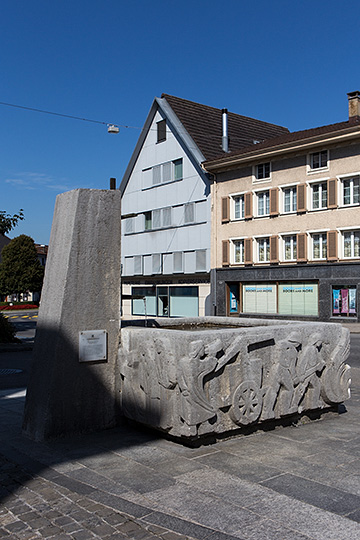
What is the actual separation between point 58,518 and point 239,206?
104 feet

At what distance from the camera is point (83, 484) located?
5.00 meters

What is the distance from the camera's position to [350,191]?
29781mm

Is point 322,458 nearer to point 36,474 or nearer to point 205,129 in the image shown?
point 36,474

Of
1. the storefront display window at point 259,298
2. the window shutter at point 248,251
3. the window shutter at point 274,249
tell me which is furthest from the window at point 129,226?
the window shutter at point 274,249

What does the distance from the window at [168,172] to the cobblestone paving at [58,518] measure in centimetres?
3448

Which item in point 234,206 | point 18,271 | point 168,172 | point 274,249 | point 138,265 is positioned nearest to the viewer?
point 274,249

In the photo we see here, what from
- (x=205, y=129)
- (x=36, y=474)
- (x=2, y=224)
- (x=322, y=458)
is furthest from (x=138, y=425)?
(x=205, y=129)

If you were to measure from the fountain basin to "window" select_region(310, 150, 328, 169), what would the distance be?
80.8 ft

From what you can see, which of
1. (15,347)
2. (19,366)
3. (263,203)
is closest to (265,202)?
(263,203)

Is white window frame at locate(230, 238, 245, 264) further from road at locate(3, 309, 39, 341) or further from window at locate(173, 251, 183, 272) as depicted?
road at locate(3, 309, 39, 341)

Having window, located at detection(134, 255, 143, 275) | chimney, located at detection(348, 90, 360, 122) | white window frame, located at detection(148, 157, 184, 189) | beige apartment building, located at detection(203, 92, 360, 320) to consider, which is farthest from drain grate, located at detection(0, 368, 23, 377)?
window, located at detection(134, 255, 143, 275)

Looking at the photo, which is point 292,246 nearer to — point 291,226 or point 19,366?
point 291,226

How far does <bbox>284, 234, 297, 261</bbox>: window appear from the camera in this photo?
32250 millimetres

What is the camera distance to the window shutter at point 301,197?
31.5 metres
